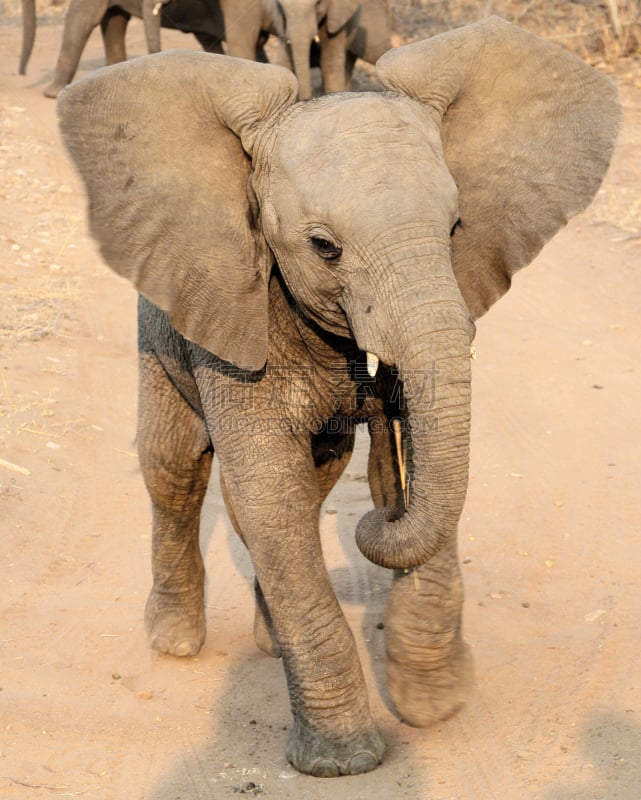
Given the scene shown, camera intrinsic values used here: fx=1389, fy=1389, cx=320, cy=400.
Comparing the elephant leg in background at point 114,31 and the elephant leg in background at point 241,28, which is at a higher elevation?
the elephant leg in background at point 241,28

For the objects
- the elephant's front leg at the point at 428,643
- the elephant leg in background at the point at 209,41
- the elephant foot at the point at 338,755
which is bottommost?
the elephant leg in background at the point at 209,41

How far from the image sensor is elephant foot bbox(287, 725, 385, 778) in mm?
3875

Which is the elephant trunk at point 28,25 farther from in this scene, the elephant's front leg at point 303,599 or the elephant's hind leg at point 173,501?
the elephant's front leg at point 303,599

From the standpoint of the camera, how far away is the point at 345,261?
338 cm

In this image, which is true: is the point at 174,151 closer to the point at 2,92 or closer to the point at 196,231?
the point at 196,231

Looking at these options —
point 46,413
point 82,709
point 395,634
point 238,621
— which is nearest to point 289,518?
point 395,634

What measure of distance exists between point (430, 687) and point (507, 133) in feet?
5.27

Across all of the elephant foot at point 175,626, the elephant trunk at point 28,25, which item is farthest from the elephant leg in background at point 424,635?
the elephant trunk at point 28,25

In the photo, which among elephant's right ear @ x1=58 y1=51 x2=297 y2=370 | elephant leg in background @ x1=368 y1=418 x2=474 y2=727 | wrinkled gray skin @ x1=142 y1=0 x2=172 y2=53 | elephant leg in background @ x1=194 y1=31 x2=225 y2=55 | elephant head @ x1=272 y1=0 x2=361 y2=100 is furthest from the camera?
elephant leg in background @ x1=194 y1=31 x2=225 y2=55

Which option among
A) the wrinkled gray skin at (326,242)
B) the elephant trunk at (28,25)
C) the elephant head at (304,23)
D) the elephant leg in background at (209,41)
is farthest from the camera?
the elephant leg in background at (209,41)

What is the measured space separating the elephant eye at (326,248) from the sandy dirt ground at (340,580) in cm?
148

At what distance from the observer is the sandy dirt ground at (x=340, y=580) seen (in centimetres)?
402

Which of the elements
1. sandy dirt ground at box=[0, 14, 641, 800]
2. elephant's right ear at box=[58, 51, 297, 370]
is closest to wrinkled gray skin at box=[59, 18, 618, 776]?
elephant's right ear at box=[58, 51, 297, 370]

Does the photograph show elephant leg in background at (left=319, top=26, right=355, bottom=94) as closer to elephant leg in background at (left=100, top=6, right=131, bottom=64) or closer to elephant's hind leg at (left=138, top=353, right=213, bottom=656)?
elephant leg in background at (left=100, top=6, right=131, bottom=64)
